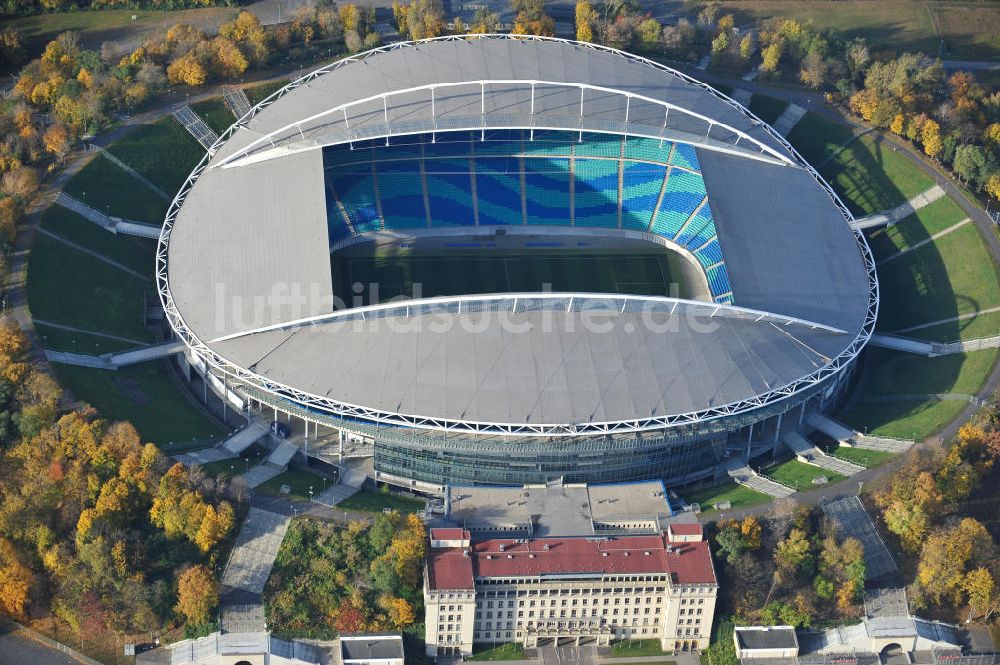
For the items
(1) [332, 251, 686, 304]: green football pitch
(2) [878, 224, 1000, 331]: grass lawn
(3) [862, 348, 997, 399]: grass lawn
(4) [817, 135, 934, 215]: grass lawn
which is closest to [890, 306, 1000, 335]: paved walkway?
(2) [878, 224, 1000, 331]: grass lawn

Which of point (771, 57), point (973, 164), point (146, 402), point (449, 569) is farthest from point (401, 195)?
point (973, 164)

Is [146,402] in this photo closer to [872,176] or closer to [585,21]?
[585,21]

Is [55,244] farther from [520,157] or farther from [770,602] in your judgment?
[770,602]

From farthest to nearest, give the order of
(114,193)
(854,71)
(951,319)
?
(854,71) < (114,193) < (951,319)

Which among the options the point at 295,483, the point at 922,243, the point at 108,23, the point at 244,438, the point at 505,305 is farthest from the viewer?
the point at 108,23

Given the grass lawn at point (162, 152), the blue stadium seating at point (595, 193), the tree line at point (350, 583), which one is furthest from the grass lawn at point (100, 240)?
the blue stadium seating at point (595, 193)

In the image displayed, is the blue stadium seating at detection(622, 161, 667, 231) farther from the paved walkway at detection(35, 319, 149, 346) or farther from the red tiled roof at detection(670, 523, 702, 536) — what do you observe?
the paved walkway at detection(35, 319, 149, 346)

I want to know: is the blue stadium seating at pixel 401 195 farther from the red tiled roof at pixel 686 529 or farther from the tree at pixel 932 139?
the tree at pixel 932 139

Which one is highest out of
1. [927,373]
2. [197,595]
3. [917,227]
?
[917,227]
